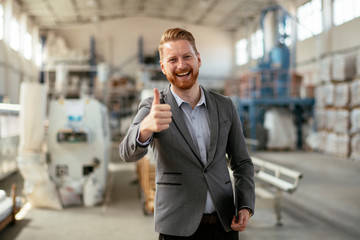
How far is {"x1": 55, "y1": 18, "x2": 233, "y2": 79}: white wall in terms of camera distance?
22.6 m

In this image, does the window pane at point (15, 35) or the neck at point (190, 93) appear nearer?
the neck at point (190, 93)

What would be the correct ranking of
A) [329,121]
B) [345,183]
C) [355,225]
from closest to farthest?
[355,225] < [345,183] < [329,121]

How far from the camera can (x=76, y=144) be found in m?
5.45

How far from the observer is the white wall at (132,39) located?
22.6 metres

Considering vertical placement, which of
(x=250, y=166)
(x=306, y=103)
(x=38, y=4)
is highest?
(x=38, y=4)

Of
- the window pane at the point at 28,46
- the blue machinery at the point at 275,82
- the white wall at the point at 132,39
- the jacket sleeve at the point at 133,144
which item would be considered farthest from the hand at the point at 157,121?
the white wall at the point at 132,39

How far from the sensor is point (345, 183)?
22.7ft

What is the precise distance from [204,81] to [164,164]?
70.8 ft

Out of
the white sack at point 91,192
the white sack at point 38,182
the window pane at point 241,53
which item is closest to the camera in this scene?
the white sack at point 38,182

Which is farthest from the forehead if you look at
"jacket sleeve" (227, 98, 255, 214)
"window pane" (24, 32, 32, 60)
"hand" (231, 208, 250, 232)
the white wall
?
the white wall

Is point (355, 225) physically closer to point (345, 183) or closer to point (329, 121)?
point (345, 183)

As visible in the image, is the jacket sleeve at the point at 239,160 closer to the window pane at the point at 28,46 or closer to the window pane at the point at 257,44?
the window pane at the point at 257,44

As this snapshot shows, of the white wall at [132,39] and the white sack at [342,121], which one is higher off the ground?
the white wall at [132,39]

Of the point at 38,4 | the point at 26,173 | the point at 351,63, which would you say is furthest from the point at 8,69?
the point at 351,63
